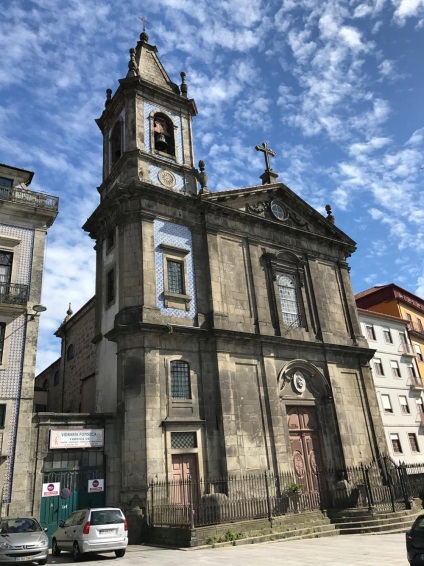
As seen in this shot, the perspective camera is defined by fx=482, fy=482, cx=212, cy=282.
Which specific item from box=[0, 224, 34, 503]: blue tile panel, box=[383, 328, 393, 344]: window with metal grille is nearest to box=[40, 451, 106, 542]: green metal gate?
box=[0, 224, 34, 503]: blue tile panel

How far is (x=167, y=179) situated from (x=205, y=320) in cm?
729

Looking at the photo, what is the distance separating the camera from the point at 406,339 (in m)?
37.9

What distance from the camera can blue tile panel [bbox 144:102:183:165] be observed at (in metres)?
23.9

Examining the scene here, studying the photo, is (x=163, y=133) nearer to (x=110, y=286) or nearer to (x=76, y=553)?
(x=110, y=286)

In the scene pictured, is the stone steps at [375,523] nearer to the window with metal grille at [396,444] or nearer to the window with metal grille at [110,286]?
the window with metal grille at [110,286]

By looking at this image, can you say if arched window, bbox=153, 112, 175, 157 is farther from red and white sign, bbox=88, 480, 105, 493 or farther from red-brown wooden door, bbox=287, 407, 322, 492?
red and white sign, bbox=88, 480, 105, 493

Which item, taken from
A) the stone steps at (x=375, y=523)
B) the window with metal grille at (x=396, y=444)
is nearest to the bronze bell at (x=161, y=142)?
the stone steps at (x=375, y=523)

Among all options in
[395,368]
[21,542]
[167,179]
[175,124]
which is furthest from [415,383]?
[21,542]

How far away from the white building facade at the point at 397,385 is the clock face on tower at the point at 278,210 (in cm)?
1154

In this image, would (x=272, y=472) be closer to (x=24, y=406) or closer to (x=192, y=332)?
(x=192, y=332)

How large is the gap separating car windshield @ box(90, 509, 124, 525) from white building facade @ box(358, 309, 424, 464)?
23.9 metres

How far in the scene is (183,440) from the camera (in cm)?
1859

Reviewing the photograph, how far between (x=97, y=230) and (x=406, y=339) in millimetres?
26102

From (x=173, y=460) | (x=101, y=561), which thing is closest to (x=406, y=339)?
(x=173, y=460)
